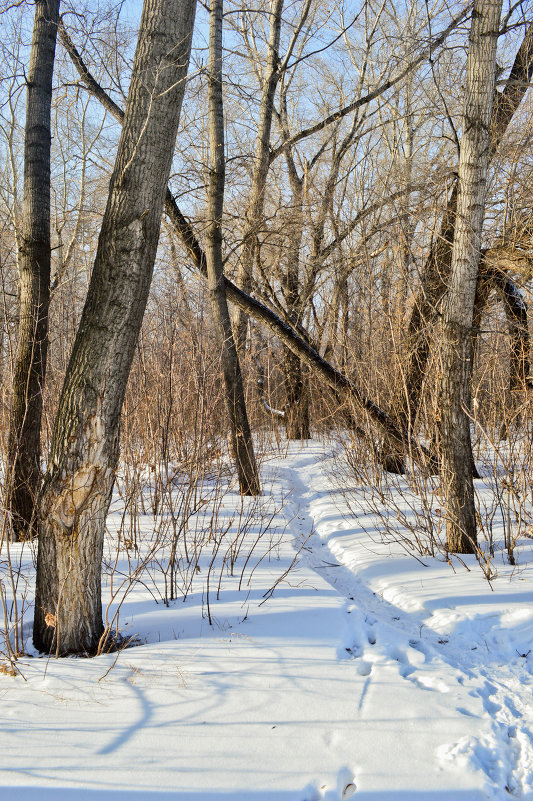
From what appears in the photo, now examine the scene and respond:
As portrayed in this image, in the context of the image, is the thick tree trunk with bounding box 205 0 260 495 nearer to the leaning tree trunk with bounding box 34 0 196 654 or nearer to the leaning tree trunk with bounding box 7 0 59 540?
the leaning tree trunk with bounding box 7 0 59 540

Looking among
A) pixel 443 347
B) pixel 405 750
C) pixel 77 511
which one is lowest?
pixel 405 750

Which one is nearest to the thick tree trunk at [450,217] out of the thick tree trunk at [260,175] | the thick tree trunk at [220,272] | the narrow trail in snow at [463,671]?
the thick tree trunk at [220,272]

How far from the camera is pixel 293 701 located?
2.43m

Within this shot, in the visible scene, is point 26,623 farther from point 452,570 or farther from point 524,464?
point 524,464

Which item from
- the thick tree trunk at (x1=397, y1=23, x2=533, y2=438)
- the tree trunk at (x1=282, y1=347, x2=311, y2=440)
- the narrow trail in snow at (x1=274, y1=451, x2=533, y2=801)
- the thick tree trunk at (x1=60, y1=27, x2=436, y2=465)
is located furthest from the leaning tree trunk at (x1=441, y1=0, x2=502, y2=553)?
the tree trunk at (x1=282, y1=347, x2=311, y2=440)

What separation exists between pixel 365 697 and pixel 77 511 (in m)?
1.64

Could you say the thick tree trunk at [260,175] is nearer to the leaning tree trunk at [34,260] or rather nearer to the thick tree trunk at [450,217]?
the thick tree trunk at [450,217]

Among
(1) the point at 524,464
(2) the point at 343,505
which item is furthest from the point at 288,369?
(1) the point at 524,464

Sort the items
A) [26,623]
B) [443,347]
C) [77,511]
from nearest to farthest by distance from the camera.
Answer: [77,511]
[26,623]
[443,347]

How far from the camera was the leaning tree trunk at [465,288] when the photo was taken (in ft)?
13.4

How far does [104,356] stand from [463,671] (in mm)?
2435

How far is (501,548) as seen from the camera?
436cm

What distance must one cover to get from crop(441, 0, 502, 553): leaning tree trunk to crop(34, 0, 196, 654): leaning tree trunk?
7.58 feet

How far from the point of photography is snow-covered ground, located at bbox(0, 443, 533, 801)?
197 centimetres
